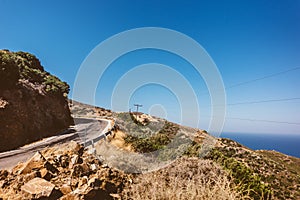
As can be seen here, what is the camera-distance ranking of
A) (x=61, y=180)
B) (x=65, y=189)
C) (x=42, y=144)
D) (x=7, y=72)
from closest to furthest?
(x=65, y=189), (x=61, y=180), (x=42, y=144), (x=7, y=72)

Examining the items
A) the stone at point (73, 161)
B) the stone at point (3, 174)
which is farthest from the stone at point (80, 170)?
the stone at point (3, 174)

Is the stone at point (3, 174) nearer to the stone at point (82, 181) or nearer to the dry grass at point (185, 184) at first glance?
the stone at point (82, 181)

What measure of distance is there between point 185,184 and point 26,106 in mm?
18914

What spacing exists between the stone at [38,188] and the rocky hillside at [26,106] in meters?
12.6

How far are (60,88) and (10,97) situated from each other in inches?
395

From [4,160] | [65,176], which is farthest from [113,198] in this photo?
[4,160]

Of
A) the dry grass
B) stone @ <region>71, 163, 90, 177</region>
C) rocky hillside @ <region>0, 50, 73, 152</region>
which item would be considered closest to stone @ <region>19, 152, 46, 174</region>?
stone @ <region>71, 163, 90, 177</region>

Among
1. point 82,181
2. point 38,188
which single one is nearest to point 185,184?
point 82,181

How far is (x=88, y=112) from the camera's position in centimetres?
4966

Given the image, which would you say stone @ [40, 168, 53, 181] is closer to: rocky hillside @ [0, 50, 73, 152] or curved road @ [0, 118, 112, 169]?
curved road @ [0, 118, 112, 169]

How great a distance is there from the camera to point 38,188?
14.3 feet

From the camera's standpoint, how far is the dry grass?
4398 mm

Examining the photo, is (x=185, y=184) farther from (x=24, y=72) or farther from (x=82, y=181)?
(x=24, y=72)

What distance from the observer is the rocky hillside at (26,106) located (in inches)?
612
